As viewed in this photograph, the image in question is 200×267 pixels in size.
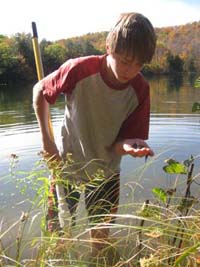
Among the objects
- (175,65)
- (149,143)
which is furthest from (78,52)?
(149,143)

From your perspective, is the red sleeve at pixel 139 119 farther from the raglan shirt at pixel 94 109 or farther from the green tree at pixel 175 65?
the green tree at pixel 175 65

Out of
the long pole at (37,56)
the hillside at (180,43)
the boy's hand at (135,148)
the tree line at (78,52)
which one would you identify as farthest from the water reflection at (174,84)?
the boy's hand at (135,148)

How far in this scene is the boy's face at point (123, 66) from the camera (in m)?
2.02

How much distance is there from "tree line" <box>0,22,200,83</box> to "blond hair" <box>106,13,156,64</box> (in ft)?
126

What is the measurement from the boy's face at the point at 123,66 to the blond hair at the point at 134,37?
25mm

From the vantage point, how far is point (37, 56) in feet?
8.59

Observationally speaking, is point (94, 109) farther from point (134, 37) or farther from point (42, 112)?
point (134, 37)

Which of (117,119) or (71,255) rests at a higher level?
(117,119)

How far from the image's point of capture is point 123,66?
6.79 ft

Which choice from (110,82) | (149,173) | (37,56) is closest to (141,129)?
(110,82)

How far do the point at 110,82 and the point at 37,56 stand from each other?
1.90 ft

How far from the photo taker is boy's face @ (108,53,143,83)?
6.64ft

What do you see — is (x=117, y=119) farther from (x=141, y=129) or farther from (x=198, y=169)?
(x=198, y=169)

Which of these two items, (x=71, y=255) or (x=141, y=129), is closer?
(x=71, y=255)
